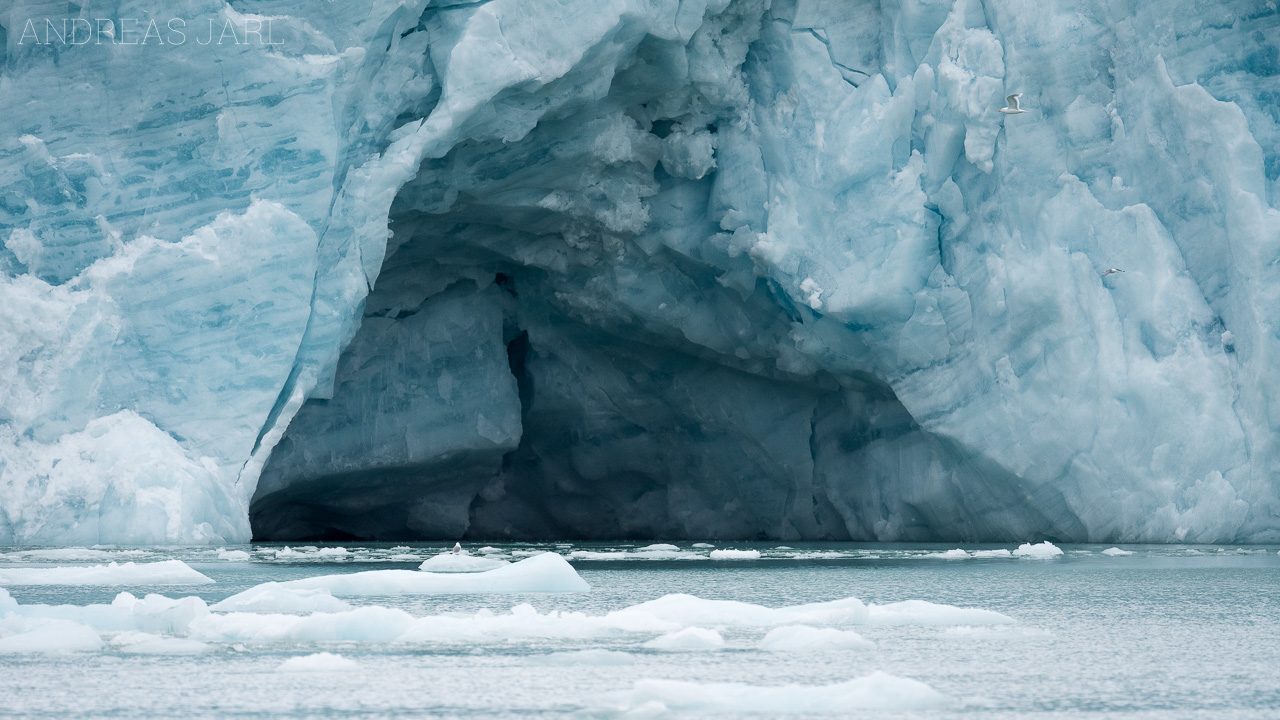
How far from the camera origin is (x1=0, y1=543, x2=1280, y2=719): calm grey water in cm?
459

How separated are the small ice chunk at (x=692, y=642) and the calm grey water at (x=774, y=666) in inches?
5.5

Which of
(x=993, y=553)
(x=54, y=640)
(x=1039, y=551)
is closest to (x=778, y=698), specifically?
(x=54, y=640)

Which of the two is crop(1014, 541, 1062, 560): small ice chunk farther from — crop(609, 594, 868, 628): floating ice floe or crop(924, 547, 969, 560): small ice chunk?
crop(609, 594, 868, 628): floating ice floe

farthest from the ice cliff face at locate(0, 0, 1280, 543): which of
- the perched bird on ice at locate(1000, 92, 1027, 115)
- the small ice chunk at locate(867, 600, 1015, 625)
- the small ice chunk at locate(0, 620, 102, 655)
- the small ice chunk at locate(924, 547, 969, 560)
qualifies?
the small ice chunk at locate(867, 600, 1015, 625)

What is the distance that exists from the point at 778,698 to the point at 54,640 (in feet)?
11.0

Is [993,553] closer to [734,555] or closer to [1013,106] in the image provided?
[734,555]

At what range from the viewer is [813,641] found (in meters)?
6.03

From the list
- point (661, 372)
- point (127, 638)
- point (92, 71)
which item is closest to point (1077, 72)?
point (661, 372)

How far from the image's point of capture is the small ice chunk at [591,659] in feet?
18.0

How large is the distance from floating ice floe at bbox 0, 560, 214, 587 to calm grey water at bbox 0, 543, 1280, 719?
486mm

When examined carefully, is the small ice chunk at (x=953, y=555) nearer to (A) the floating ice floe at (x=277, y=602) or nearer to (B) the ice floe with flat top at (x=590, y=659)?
(A) the floating ice floe at (x=277, y=602)

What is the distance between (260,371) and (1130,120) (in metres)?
9.90

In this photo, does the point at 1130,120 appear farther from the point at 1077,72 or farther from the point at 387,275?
the point at 387,275

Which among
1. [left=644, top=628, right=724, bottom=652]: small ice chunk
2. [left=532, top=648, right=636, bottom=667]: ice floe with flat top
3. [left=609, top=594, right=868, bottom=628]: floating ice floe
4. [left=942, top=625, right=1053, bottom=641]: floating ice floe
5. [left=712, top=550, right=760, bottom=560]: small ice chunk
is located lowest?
[left=532, top=648, right=636, bottom=667]: ice floe with flat top
